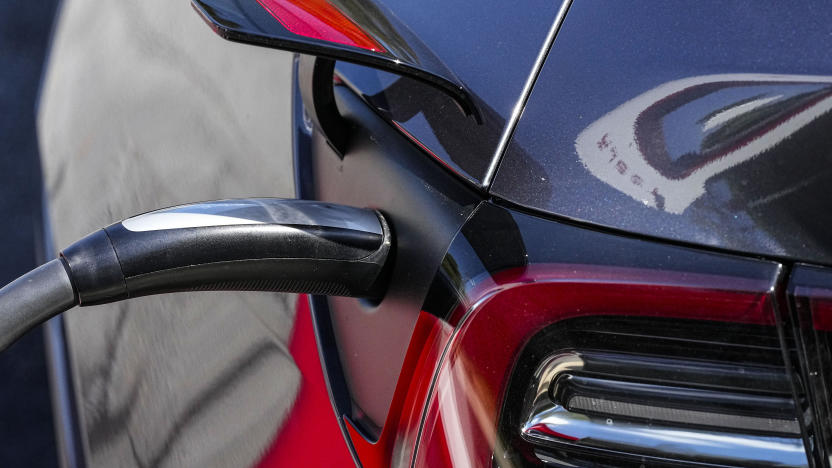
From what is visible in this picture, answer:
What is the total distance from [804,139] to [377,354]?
20.3 inches

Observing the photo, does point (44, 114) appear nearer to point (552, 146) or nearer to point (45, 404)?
point (45, 404)

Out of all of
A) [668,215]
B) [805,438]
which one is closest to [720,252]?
[668,215]

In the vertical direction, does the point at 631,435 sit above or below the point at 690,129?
below

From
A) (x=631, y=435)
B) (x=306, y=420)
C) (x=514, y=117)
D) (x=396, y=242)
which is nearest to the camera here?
(x=631, y=435)

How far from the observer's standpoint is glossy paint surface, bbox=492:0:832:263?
77 cm

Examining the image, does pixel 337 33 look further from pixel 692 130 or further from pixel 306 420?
pixel 306 420

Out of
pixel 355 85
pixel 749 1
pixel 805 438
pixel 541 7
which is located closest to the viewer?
pixel 805 438

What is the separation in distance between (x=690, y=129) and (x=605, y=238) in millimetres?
125

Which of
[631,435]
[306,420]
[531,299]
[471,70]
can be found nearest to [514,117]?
[471,70]

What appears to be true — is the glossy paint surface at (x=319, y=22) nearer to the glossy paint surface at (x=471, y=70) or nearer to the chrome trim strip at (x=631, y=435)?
the glossy paint surface at (x=471, y=70)

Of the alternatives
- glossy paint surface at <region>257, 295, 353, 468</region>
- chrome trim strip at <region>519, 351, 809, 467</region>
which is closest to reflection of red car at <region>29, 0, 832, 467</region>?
chrome trim strip at <region>519, 351, 809, 467</region>

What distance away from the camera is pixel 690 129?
81cm

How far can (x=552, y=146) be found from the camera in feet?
2.83

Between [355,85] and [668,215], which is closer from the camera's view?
[668,215]
